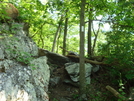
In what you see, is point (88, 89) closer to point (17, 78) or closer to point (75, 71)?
point (75, 71)

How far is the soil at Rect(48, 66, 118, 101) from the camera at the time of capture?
18.5 ft

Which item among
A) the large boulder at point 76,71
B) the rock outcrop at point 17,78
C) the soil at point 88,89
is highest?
the rock outcrop at point 17,78

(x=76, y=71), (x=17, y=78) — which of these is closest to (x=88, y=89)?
(x=76, y=71)

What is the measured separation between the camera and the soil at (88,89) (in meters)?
5.63

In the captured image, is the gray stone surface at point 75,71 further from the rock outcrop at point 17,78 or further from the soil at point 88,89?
the rock outcrop at point 17,78

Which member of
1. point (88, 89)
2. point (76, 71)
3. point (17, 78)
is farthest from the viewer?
point (76, 71)

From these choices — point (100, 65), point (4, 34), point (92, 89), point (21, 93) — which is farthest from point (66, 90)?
point (4, 34)

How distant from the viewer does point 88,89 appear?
20.5ft

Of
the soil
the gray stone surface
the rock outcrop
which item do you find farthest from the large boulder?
the rock outcrop

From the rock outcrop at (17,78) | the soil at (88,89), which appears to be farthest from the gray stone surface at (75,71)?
Answer: the rock outcrop at (17,78)

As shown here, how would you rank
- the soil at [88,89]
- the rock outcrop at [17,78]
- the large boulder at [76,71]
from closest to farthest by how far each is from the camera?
the rock outcrop at [17,78]
the soil at [88,89]
the large boulder at [76,71]

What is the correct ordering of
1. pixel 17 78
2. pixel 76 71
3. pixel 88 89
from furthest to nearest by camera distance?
1. pixel 76 71
2. pixel 88 89
3. pixel 17 78

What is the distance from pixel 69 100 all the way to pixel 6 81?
3277mm

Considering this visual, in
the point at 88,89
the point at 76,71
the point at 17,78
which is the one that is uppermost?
the point at 17,78
